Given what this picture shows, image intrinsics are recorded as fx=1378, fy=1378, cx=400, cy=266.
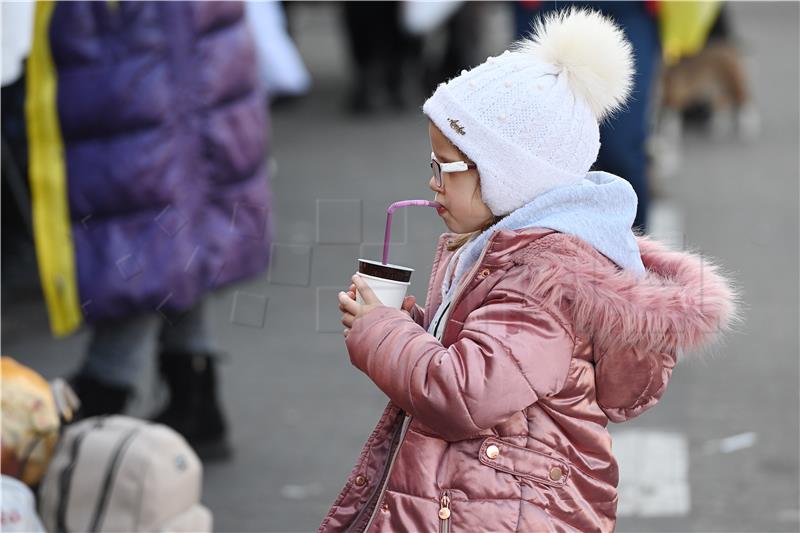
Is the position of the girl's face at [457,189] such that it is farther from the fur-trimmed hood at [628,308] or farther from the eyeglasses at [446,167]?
the fur-trimmed hood at [628,308]

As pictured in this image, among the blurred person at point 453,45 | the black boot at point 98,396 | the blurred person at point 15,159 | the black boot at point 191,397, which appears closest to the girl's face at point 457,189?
the blurred person at point 15,159

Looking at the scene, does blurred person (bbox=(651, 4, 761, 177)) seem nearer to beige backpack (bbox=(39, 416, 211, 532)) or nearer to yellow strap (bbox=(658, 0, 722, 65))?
yellow strap (bbox=(658, 0, 722, 65))

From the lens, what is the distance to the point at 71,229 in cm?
420

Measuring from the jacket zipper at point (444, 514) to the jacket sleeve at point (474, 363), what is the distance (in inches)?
4.3

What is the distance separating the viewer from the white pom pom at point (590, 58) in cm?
248

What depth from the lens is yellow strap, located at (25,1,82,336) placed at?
4.14m

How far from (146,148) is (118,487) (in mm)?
1096

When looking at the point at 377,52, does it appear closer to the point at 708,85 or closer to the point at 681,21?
the point at 708,85

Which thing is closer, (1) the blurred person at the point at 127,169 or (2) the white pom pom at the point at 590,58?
(2) the white pom pom at the point at 590,58

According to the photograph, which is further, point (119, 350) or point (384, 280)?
point (119, 350)

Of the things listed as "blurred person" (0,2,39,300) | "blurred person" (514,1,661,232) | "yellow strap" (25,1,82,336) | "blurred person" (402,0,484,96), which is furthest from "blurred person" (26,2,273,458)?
"blurred person" (402,0,484,96)

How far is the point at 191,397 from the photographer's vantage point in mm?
4621

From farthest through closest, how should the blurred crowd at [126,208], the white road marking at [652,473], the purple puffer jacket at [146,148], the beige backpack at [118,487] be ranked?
the white road marking at [652,473] < the purple puffer jacket at [146,148] < the blurred crowd at [126,208] < the beige backpack at [118,487]

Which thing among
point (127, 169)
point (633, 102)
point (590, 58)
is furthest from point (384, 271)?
point (633, 102)
